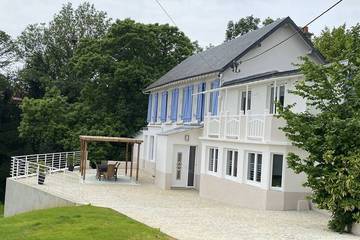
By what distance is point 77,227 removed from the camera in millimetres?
13219

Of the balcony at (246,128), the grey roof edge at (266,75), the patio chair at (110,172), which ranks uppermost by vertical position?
the grey roof edge at (266,75)

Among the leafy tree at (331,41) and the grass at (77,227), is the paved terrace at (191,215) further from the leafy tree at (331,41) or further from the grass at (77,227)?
the leafy tree at (331,41)

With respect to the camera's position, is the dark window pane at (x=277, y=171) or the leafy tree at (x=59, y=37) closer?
the dark window pane at (x=277, y=171)

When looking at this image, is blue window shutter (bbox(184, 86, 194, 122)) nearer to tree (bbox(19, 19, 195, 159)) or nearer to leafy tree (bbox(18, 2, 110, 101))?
tree (bbox(19, 19, 195, 159))

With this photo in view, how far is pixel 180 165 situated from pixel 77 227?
15.6 metres

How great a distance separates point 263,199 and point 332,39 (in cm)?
2497

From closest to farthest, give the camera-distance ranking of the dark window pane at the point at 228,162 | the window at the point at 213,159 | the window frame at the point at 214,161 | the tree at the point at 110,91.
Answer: the dark window pane at the point at 228,162 → the window frame at the point at 214,161 → the window at the point at 213,159 → the tree at the point at 110,91

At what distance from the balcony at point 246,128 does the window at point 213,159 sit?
656mm

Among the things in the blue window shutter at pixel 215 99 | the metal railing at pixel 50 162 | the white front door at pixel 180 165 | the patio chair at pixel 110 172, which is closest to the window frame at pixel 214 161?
the blue window shutter at pixel 215 99

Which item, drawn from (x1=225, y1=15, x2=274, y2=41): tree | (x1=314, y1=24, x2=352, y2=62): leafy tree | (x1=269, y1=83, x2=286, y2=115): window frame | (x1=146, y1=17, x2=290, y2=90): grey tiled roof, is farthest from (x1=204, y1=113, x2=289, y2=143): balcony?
(x1=225, y1=15, x2=274, y2=41): tree

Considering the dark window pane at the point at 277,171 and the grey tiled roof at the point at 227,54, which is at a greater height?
the grey tiled roof at the point at 227,54

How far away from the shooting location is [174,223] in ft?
50.4

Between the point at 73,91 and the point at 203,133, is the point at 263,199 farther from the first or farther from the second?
the point at 73,91

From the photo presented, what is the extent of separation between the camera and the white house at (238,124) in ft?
66.0
